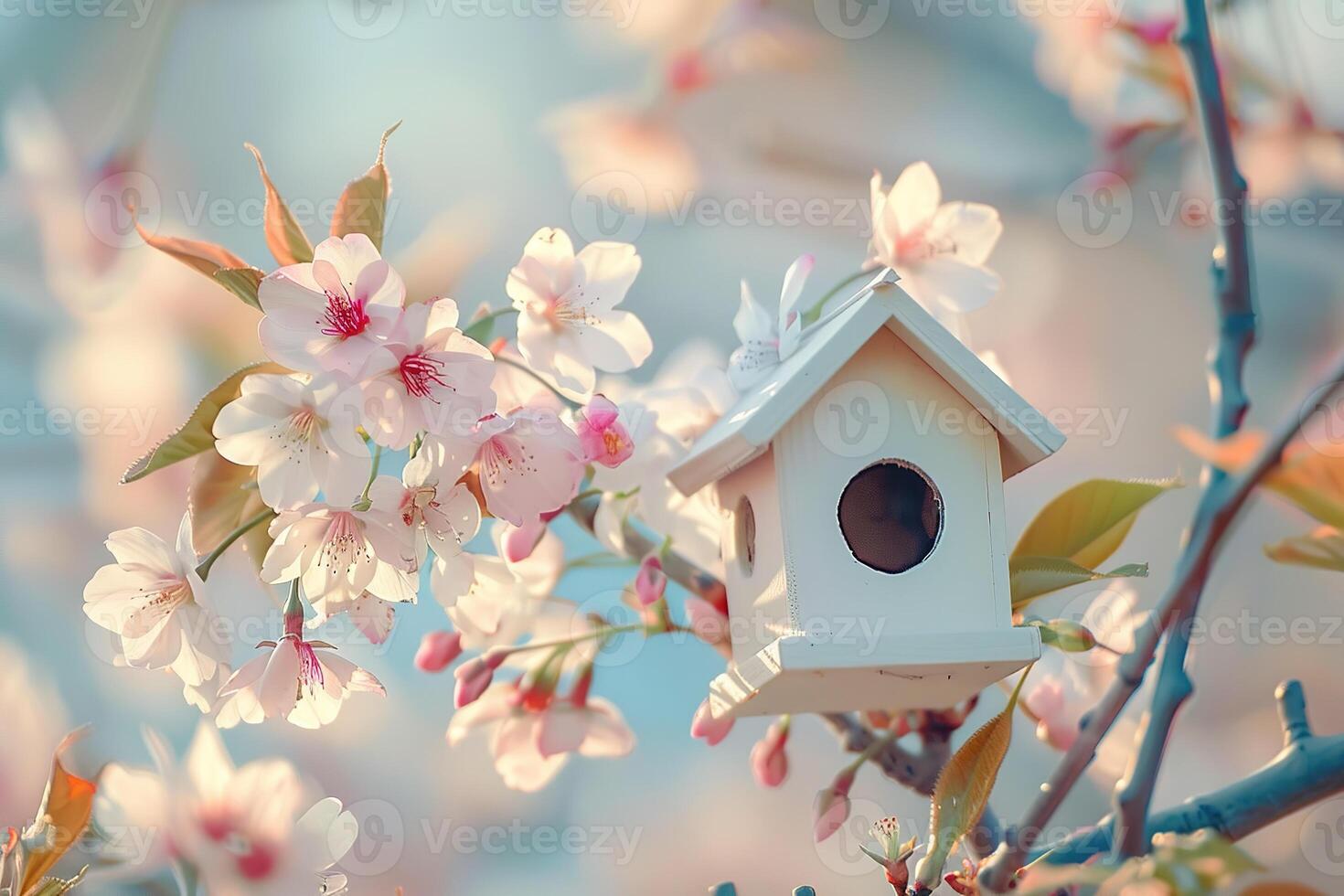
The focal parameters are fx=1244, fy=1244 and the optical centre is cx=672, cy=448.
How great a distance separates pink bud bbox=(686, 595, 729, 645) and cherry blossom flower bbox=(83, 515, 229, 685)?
1.12 ft

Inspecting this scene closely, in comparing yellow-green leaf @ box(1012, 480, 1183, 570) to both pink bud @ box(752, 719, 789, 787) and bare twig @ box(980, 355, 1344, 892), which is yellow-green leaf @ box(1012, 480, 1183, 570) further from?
pink bud @ box(752, 719, 789, 787)

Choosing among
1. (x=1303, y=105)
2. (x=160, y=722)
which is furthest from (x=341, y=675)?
(x=1303, y=105)

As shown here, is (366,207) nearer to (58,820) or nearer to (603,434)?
(603,434)

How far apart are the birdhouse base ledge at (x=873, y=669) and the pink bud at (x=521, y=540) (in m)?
0.16

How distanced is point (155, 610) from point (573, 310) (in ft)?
1.09

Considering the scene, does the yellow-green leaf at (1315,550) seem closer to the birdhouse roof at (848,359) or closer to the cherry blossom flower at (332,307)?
the birdhouse roof at (848,359)

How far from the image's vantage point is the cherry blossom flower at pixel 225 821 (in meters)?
0.82

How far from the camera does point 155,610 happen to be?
74 centimetres

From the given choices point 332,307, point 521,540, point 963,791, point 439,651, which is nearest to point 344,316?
point 332,307

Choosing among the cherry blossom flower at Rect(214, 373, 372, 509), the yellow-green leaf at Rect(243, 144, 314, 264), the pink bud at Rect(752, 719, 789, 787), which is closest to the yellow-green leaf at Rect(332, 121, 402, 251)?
the yellow-green leaf at Rect(243, 144, 314, 264)

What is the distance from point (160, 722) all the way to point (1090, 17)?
1426 mm

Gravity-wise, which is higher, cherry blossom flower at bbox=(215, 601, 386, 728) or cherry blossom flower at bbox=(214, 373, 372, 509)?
cherry blossom flower at bbox=(214, 373, 372, 509)

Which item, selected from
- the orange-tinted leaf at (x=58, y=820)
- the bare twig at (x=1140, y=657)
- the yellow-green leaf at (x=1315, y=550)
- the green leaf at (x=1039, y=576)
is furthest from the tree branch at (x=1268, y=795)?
the orange-tinted leaf at (x=58, y=820)

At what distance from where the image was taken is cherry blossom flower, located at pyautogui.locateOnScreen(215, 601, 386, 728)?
71 cm
